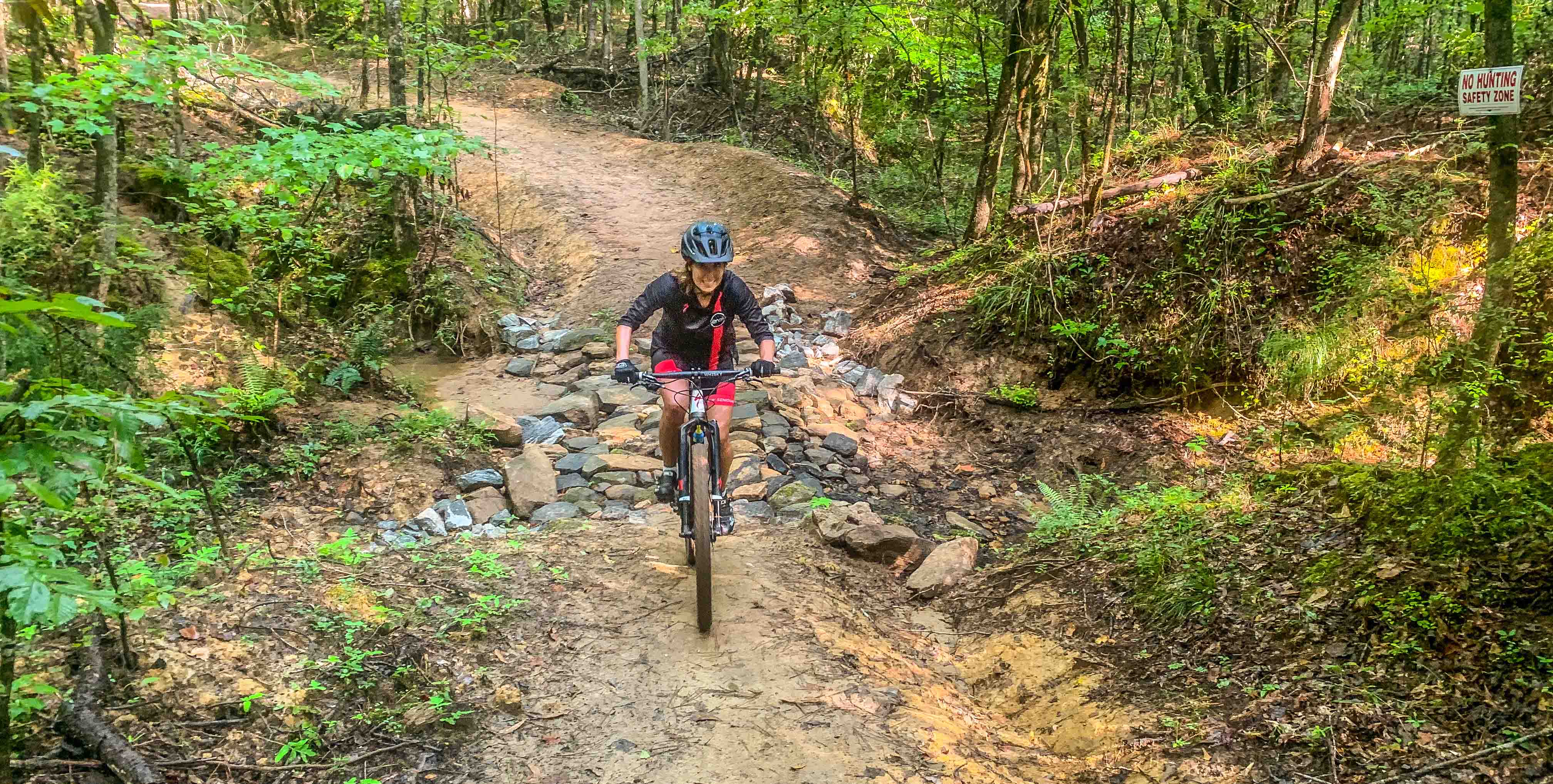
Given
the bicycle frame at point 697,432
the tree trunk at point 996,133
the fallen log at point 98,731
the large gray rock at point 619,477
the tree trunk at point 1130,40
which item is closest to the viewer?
the fallen log at point 98,731

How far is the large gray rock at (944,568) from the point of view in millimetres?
5695

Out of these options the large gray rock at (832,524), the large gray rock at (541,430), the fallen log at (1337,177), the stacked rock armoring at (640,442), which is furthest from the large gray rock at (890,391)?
the fallen log at (1337,177)

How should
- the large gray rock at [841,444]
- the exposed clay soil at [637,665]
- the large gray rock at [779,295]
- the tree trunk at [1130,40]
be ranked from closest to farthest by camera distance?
the exposed clay soil at [637,665], the large gray rock at [841,444], the tree trunk at [1130,40], the large gray rock at [779,295]

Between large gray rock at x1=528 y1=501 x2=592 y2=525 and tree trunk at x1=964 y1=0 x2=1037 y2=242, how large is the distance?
649 centimetres

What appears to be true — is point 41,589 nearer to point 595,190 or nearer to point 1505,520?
point 1505,520

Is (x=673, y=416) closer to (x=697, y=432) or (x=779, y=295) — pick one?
(x=697, y=432)

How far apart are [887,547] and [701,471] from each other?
1.99 meters

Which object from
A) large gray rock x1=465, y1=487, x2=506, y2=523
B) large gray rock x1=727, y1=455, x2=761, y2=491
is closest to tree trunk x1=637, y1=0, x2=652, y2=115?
large gray rock x1=727, y1=455, x2=761, y2=491

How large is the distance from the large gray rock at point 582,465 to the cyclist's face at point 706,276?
275cm

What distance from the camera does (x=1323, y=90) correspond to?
24.4ft

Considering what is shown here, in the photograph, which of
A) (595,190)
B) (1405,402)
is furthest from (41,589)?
(595,190)

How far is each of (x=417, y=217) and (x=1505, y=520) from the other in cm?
1097

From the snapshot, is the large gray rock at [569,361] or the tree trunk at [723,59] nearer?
the large gray rock at [569,361]

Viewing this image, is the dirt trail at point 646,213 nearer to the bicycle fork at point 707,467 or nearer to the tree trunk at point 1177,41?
the tree trunk at point 1177,41
